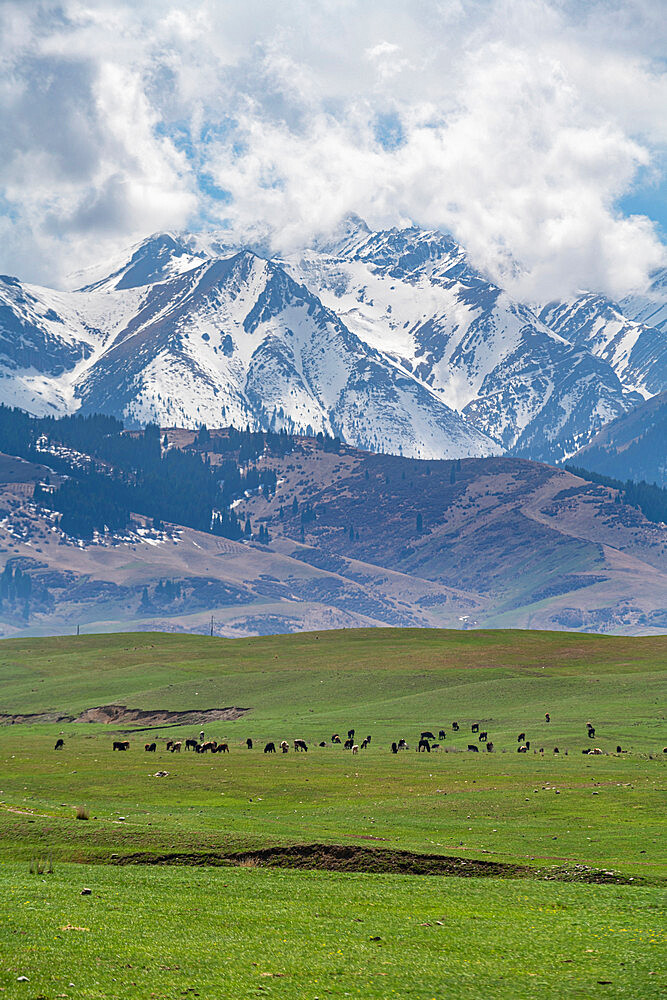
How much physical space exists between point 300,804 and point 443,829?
37.7 ft

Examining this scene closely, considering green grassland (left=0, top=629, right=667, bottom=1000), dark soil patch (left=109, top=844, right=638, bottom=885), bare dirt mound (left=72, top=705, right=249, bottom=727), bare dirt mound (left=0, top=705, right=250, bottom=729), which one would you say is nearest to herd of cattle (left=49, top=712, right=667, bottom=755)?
green grassland (left=0, top=629, right=667, bottom=1000)

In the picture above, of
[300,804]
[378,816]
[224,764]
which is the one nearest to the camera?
[378,816]

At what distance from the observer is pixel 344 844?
127 feet

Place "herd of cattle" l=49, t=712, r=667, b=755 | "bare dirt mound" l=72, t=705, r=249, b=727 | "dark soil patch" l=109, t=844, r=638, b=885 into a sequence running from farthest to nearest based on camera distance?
"bare dirt mound" l=72, t=705, r=249, b=727 < "herd of cattle" l=49, t=712, r=667, b=755 < "dark soil patch" l=109, t=844, r=638, b=885

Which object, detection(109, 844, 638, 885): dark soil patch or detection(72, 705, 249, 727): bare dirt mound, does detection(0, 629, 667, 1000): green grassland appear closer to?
detection(109, 844, 638, 885): dark soil patch

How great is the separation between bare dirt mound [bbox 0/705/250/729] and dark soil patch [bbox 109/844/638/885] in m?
87.5

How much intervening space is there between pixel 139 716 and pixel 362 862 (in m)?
95.4

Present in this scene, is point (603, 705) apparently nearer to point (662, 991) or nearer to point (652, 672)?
point (652, 672)

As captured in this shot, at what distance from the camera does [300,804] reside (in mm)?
56781

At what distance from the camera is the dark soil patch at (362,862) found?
35844 mm

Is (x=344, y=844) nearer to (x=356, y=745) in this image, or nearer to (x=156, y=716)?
(x=356, y=745)

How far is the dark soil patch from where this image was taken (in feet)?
118

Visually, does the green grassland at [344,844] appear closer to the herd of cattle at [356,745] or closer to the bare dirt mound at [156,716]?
the herd of cattle at [356,745]

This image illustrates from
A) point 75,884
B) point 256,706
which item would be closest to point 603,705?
point 256,706
